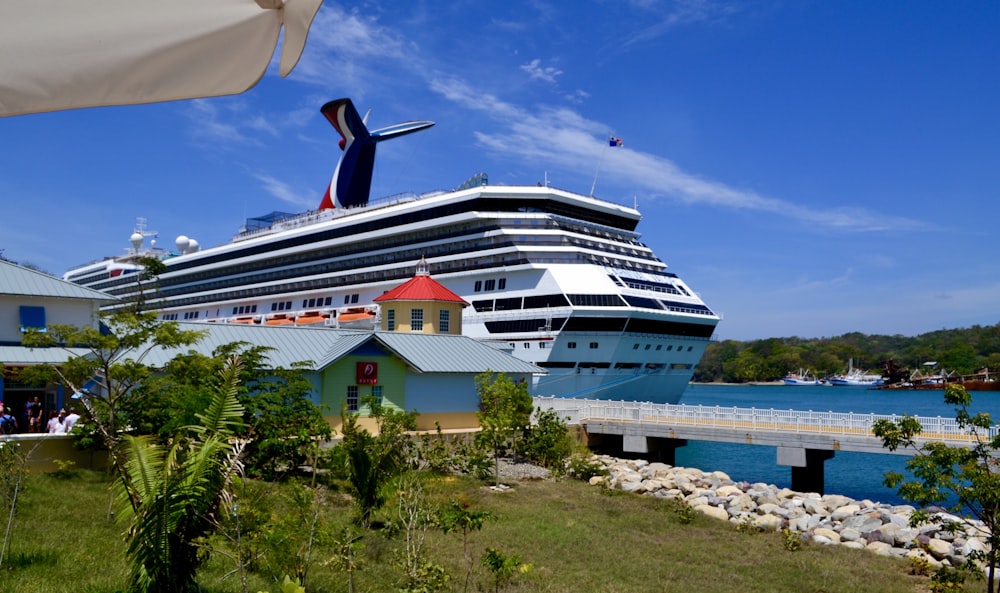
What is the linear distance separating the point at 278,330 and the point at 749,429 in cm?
1740

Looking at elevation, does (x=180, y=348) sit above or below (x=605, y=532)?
above

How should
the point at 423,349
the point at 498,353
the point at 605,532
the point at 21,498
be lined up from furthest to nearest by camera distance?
1. the point at 498,353
2. the point at 423,349
3. the point at 605,532
4. the point at 21,498

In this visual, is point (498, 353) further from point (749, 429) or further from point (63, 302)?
point (63, 302)

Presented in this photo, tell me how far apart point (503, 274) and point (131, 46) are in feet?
139

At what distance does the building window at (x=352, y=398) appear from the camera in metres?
26.1

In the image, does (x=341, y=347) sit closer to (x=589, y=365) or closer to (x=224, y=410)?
(x=589, y=365)

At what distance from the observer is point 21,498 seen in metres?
13.4

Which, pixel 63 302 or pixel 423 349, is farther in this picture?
pixel 423 349

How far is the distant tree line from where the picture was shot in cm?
13450

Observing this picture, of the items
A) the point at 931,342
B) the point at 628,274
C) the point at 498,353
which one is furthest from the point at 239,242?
the point at 931,342

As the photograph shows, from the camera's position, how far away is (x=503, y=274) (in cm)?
4494

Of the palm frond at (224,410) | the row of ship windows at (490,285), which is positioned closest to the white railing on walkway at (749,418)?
the row of ship windows at (490,285)

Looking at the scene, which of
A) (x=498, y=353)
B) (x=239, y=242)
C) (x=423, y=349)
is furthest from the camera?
(x=239, y=242)

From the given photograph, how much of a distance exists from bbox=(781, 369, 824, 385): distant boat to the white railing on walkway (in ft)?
418
